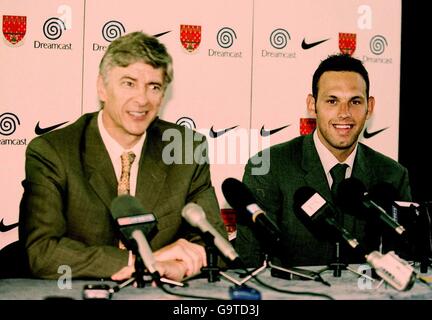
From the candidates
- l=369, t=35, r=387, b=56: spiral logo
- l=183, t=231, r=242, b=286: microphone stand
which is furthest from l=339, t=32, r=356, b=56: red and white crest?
l=183, t=231, r=242, b=286: microphone stand

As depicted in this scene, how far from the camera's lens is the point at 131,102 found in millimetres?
2885

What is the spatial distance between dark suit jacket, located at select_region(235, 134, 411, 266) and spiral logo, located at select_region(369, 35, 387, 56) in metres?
1.36

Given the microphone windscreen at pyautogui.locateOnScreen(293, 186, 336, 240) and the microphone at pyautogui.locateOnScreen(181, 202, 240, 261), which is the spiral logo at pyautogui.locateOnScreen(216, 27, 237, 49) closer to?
the microphone windscreen at pyautogui.locateOnScreen(293, 186, 336, 240)

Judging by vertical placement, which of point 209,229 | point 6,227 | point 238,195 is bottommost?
point 6,227

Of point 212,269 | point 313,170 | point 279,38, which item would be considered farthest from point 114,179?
point 279,38

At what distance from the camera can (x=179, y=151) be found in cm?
283

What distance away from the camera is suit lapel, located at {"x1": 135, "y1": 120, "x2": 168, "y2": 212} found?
268 centimetres

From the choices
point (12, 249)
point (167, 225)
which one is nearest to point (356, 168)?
point (167, 225)

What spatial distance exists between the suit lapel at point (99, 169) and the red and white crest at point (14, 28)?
138 cm

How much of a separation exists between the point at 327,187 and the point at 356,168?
0.30 meters

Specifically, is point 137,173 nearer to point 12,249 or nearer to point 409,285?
point 12,249

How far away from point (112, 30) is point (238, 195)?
226 centimetres

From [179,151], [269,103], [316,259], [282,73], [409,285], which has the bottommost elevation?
[316,259]

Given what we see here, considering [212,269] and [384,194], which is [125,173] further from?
[384,194]
